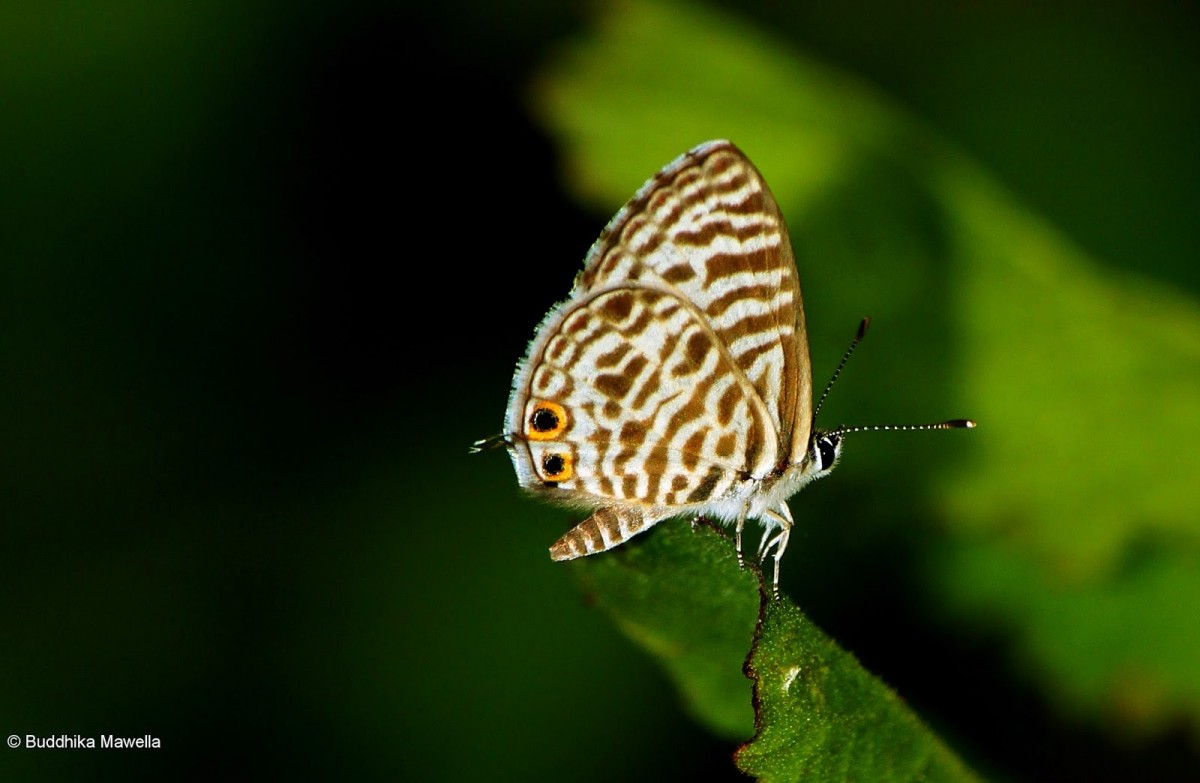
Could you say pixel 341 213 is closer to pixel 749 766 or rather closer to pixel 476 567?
pixel 476 567

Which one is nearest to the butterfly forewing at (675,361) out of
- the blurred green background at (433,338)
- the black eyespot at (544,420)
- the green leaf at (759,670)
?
the black eyespot at (544,420)

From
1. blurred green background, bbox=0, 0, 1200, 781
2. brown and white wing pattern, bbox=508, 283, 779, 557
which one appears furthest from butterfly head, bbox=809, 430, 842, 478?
blurred green background, bbox=0, 0, 1200, 781

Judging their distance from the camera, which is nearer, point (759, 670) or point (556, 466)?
point (759, 670)

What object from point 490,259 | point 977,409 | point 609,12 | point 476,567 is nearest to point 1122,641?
point 977,409

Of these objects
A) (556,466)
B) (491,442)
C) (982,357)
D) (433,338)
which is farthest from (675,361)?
(433,338)

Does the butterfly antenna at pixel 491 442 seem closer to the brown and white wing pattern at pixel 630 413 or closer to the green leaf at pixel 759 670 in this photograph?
the brown and white wing pattern at pixel 630 413

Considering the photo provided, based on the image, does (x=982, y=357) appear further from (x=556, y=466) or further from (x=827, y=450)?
(x=556, y=466)
